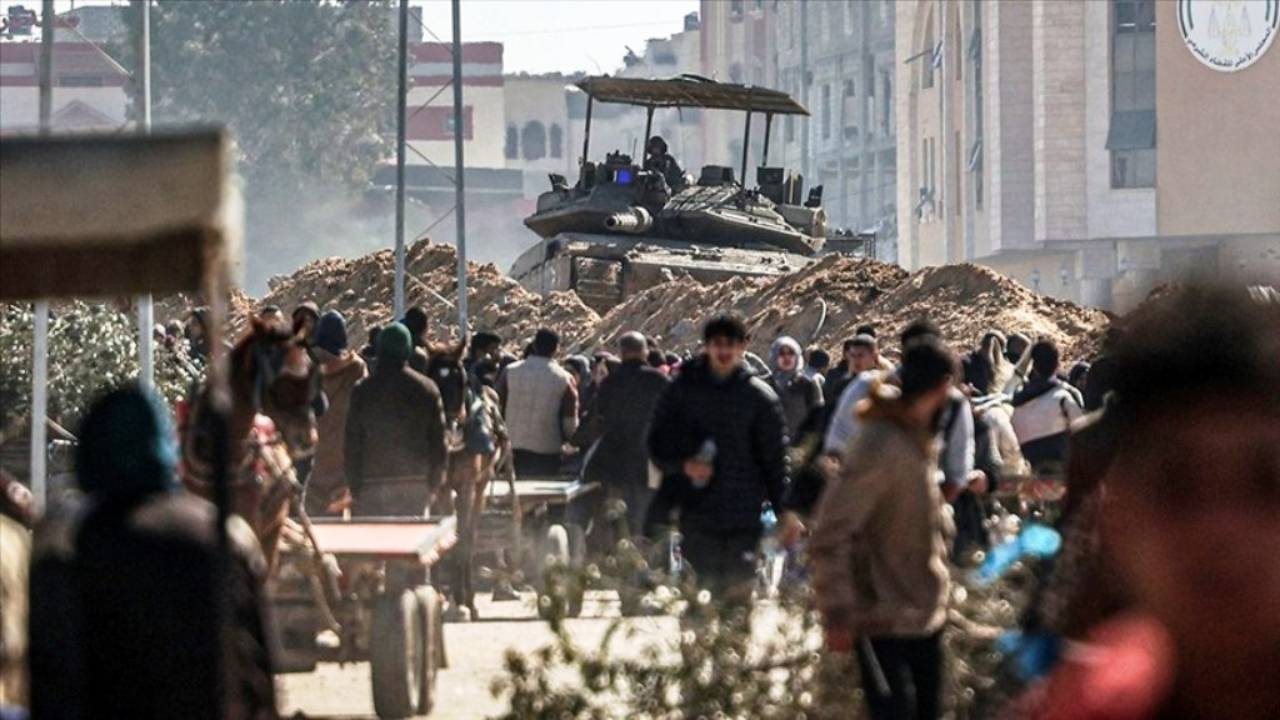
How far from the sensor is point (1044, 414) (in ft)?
53.9

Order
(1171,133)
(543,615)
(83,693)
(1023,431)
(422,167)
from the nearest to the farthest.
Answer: (83,693) < (543,615) < (1023,431) < (1171,133) < (422,167)

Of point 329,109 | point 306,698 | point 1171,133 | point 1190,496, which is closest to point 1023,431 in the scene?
point 306,698

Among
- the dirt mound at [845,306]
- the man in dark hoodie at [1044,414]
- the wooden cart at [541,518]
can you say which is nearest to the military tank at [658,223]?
the dirt mound at [845,306]

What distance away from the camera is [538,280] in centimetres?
4184

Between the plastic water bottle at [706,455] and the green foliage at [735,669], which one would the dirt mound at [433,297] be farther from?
the green foliage at [735,669]

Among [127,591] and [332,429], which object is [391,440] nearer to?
[332,429]

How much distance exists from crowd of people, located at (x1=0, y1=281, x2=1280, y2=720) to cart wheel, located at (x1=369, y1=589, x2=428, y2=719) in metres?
1.01

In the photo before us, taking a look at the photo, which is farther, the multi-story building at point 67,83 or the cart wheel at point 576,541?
the multi-story building at point 67,83

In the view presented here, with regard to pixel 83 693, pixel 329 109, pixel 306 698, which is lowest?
pixel 306 698

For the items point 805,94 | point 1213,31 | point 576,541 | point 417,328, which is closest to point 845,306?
point 576,541

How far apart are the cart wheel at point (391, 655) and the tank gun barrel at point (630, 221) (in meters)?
27.6

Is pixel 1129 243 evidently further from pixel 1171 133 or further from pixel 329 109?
pixel 329 109

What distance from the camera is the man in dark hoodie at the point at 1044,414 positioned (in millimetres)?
16266

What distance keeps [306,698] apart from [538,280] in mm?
29396
